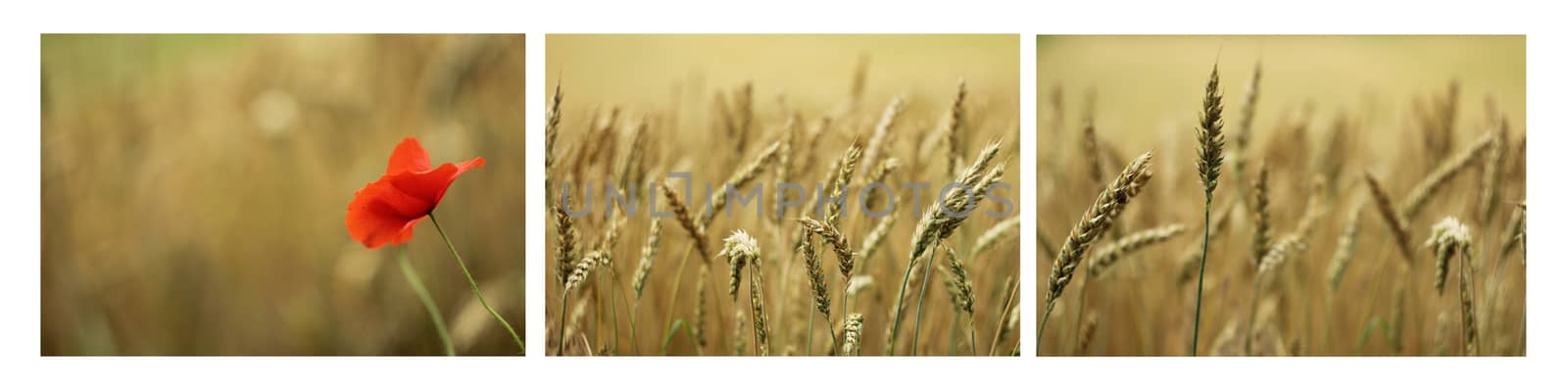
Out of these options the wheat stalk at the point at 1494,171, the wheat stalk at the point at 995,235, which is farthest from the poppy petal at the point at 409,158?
the wheat stalk at the point at 1494,171

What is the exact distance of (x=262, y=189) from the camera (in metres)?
2.02

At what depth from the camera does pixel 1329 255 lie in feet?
7.16

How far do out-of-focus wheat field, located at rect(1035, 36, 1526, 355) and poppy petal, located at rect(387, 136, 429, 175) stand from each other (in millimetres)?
1365

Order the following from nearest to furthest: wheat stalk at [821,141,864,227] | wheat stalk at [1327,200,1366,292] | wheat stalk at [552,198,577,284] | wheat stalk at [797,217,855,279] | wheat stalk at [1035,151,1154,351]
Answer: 1. wheat stalk at [1035,151,1154,351]
2. wheat stalk at [797,217,855,279]
3. wheat stalk at [821,141,864,227]
4. wheat stalk at [552,198,577,284]
5. wheat stalk at [1327,200,1366,292]

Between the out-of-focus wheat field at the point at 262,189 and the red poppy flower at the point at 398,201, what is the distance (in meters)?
0.10

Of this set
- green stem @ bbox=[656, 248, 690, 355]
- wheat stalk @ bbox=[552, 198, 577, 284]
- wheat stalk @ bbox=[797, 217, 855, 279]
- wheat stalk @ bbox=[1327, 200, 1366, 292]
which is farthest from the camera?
wheat stalk @ bbox=[1327, 200, 1366, 292]

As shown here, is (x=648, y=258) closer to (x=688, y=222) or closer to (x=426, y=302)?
(x=688, y=222)

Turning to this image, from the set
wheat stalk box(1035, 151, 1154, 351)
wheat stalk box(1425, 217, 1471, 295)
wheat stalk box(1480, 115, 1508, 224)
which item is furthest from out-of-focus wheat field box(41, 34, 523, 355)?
wheat stalk box(1480, 115, 1508, 224)

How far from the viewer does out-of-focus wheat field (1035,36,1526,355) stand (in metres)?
2.05

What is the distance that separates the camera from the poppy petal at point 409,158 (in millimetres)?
1915

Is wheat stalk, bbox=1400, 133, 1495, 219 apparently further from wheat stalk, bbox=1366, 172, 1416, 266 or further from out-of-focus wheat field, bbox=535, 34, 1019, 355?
out-of-focus wheat field, bbox=535, 34, 1019, 355

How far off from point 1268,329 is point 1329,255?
25 centimetres
